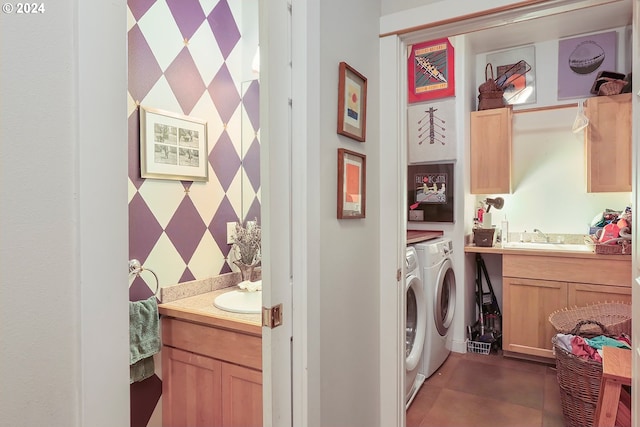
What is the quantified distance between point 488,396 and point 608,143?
2.20m

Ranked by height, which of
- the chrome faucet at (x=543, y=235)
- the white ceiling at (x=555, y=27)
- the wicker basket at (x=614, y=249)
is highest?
the white ceiling at (x=555, y=27)

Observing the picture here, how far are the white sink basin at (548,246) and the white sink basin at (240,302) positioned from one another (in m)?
2.38

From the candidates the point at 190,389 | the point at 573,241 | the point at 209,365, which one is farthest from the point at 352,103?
the point at 573,241

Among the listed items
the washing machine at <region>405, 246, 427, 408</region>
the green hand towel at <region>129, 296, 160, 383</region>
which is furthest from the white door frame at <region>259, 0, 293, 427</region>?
the washing machine at <region>405, 246, 427, 408</region>

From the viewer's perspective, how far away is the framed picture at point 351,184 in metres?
1.38

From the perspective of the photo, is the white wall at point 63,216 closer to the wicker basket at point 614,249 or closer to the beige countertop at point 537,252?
the beige countertop at point 537,252

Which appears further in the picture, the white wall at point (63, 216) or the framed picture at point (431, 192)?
the framed picture at point (431, 192)

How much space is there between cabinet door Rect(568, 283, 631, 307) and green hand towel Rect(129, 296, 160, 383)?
2985 millimetres

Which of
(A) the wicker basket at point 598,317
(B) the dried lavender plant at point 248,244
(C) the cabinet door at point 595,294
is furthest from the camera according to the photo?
(C) the cabinet door at point 595,294

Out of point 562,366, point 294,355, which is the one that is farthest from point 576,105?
point 294,355

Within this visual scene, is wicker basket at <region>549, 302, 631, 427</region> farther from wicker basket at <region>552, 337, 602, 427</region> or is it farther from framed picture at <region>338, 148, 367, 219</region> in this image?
framed picture at <region>338, 148, 367, 219</region>

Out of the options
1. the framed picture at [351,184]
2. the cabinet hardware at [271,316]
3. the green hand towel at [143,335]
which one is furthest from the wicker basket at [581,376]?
the green hand towel at [143,335]

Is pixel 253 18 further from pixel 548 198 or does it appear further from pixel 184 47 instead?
pixel 548 198

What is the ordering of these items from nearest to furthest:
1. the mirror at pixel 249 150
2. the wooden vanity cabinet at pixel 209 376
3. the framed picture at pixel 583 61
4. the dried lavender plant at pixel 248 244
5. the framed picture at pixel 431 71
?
1. the wooden vanity cabinet at pixel 209 376
2. the dried lavender plant at pixel 248 244
3. the mirror at pixel 249 150
4. the framed picture at pixel 583 61
5. the framed picture at pixel 431 71
